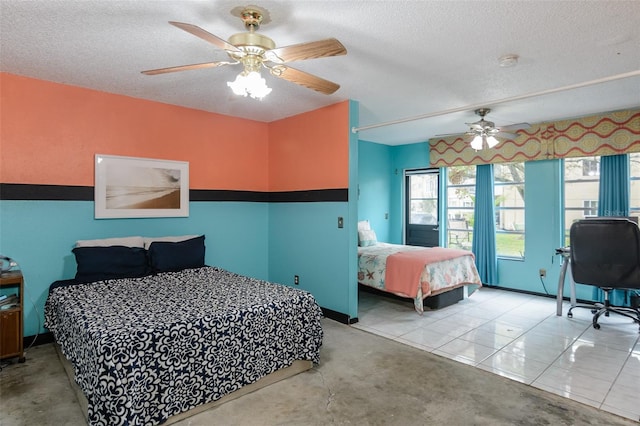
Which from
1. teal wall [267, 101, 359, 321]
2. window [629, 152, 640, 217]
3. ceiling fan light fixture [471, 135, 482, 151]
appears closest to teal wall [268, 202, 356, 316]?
teal wall [267, 101, 359, 321]

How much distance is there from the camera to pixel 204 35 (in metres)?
1.86

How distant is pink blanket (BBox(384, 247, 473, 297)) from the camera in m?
4.31

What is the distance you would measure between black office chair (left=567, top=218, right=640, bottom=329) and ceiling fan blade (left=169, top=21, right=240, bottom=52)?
4073 millimetres

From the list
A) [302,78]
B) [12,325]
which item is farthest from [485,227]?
[12,325]

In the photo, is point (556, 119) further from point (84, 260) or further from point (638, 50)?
point (84, 260)

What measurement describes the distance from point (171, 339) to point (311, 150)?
2923mm

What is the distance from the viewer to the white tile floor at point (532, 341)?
2686 mm

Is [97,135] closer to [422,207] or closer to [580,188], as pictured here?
[422,207]

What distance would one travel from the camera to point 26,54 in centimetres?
284

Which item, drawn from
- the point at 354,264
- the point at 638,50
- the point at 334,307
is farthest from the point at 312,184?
the point at 638,50

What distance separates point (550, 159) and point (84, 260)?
19.5ft

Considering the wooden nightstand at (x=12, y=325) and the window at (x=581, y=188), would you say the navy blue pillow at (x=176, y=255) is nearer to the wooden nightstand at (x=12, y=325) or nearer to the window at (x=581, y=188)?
the wooden nightstand at (x=12, y=325)

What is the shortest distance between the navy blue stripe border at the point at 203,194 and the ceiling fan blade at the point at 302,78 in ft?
5.44

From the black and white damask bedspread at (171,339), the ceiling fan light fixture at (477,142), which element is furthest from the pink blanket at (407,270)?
the black and white damask bedspread at (171,339)
